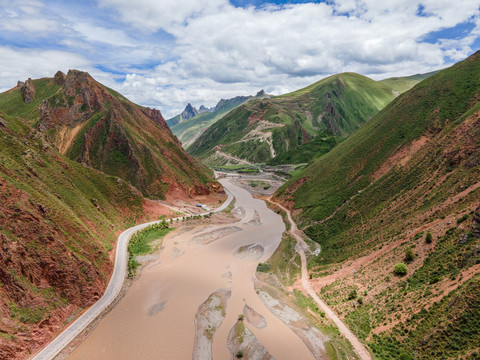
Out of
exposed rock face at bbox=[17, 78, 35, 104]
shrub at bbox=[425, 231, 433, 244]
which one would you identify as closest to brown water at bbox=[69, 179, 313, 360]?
shrub at bbox=[425, 231, 433, 244]

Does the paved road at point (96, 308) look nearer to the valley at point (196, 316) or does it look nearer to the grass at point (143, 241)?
the grass at point (143, 241)

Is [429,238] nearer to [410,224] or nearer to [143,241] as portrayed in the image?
[410,224]

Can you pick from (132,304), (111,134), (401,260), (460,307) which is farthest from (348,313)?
(111,134)

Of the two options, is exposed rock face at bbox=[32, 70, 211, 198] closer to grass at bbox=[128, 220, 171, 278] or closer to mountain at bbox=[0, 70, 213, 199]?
mountain at bbox=[0, 70, 213, 199]

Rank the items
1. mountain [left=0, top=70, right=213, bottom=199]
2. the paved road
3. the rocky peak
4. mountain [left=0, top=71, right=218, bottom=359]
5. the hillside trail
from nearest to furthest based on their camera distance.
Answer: the paved road < the hillside trail < mountain [left=0, top=71, right=218, bottom=359] < mountain [left=0, top=70, right=213, bottom=199] < the rocky peak

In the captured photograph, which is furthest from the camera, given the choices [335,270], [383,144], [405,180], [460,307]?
[383,144]

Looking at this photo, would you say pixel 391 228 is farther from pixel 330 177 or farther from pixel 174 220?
pixel 174 220

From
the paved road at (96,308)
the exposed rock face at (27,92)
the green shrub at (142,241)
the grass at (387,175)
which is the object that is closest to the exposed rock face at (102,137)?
the exposed rock face at (27,92)
